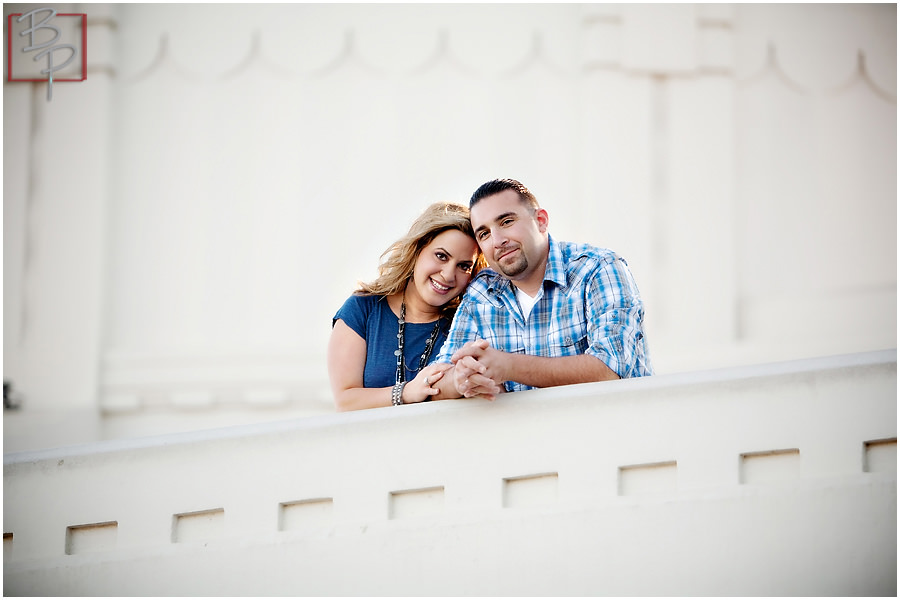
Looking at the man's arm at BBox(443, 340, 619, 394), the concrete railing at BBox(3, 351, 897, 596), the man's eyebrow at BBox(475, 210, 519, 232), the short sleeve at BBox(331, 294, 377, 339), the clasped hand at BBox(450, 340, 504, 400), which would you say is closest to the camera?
the concrete railing at BBox(3, 351, 897, 596)

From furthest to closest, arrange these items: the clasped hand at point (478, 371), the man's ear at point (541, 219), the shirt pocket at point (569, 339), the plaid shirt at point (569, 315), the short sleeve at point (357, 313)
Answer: the short sleeve at point (357, 313)
the man's ear at point (541, 219)
the shirt pocket at point (569, 339)
the plaid shirt at point (569, 315)
the clasped hand at point (478, 371)

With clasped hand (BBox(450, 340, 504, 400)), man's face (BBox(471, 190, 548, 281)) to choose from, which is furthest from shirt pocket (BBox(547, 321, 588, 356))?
clasped hand (BBox(450, 340, 504, 400))

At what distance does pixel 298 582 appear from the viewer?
2627 mm

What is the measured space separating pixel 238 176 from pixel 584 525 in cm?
465

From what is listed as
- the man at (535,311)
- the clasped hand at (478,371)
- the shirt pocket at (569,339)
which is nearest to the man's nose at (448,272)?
the man at (535,311)

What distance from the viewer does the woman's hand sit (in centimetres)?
291

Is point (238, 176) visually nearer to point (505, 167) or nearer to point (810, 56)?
point (505, 167)

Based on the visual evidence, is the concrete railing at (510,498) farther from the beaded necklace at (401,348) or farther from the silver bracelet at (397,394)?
the beaded necklace at (401,348)

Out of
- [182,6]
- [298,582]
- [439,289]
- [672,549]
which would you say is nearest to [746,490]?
[672,549]

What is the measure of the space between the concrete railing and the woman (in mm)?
620

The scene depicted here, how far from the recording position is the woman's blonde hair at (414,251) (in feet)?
11.3

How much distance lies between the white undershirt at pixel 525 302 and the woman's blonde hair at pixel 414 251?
31 centimetres

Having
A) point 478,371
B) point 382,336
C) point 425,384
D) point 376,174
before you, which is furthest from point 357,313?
point 376,174

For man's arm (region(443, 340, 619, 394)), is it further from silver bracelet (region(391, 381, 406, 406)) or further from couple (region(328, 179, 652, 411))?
silver bracelet (region(391, 381, 406, 406))
